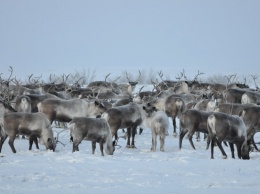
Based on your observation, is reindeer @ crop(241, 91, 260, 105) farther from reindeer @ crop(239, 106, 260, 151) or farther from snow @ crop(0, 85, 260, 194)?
snow @ crop(0, 85, 260, 194)

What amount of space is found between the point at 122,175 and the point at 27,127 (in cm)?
463

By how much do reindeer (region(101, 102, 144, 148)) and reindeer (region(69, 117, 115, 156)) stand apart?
1.89 metres

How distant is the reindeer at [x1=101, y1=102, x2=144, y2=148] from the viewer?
14.1 metres

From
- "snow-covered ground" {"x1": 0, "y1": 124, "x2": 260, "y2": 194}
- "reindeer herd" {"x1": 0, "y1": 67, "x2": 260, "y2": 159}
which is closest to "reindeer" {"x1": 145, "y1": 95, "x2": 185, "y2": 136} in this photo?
"reindeer herd" {"x1": 0, "y1": 67, "x2": 260, "y2": 159}

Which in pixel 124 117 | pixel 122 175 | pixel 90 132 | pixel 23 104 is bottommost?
pixel 122 175

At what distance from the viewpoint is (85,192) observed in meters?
6.95

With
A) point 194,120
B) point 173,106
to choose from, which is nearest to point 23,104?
point 173,106

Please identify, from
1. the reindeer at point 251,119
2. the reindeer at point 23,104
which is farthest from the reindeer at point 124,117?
the reindeer at point 23,104

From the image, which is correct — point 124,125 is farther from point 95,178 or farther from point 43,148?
point 95,178

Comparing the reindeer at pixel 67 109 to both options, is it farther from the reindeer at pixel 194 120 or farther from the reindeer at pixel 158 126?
the reindeer at pixel 194 120

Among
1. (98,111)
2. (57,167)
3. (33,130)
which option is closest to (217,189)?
(57,167)

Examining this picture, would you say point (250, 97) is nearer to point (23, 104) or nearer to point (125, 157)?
point (23, 104)

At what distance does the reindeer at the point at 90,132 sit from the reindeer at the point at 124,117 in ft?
6.21

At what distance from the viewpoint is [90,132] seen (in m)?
12.0
